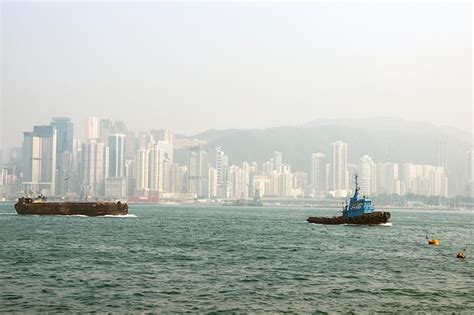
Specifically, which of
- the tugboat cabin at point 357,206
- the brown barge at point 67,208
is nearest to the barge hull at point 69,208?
the brown barge at point 67,208

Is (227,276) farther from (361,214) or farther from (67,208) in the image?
(67,208)

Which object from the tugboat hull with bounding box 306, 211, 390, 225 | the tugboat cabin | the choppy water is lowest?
the choppy water

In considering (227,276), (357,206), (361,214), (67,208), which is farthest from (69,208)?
(227,276)

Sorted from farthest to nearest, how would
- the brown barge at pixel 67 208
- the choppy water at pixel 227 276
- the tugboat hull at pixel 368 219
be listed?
the brown barge at pixel 67 208
the tugboat hull at pixel 368 219
the choppy water at pixel 227 276

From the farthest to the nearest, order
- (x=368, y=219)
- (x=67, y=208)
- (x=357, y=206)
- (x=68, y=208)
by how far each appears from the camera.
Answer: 1. (x=68, y=208)
2. (x=67, y=208)
3. (x=357, y=206)
4. (x=368, y=219)

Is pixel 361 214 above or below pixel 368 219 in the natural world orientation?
above

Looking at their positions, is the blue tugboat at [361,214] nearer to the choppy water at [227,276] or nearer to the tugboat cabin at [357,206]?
the tugboat cabin at [357,206]

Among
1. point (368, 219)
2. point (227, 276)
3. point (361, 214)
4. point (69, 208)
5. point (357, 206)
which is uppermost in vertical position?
point (357, 206)

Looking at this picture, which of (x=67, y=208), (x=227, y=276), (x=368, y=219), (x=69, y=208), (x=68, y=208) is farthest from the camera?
(x=69, y=208)

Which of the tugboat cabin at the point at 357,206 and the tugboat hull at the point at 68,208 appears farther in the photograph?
the tugboat hull at the point at 68,208

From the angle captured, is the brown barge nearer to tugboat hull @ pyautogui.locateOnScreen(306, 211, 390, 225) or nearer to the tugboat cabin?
tugboat hull @ pyautogui.locateOnScreen(306, 211, 390, 225)

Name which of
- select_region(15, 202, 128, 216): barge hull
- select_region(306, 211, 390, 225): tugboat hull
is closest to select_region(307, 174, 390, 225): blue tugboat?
select_region(306, 211, 390, 225): tugboat hull
